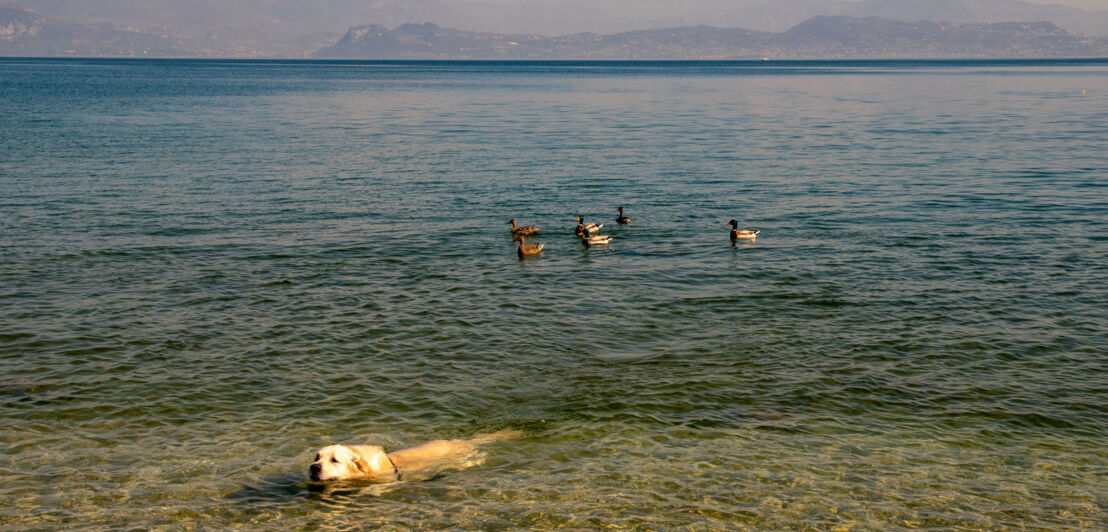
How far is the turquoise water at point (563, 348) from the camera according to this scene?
1296 centimetres

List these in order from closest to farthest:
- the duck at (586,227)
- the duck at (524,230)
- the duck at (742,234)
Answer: the duck at (742,234) → the duck at (586,227) → the duck at (524,230)

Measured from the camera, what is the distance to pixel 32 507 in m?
12.4

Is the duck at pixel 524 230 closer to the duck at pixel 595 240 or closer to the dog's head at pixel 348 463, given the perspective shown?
the duck at pixel 595 240

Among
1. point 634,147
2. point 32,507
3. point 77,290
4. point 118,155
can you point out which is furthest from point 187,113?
point 32,507

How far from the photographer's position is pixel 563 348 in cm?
1931

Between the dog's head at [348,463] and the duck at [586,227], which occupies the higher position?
the duck at [586,227]

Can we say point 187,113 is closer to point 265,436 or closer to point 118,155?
point 118,155

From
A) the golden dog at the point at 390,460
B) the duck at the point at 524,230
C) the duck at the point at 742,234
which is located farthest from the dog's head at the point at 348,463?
the duck at the point at 742,234

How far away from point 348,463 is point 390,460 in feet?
2.61

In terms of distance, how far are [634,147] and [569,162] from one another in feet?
27.8

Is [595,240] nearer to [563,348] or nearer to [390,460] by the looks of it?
[563,348]

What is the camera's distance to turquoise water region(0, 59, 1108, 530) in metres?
13.0

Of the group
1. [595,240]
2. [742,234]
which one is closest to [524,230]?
[595,240]

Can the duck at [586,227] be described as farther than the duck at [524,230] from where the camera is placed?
No
